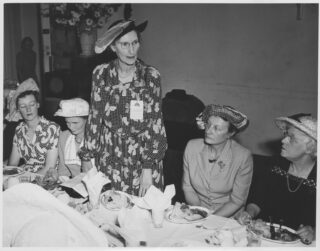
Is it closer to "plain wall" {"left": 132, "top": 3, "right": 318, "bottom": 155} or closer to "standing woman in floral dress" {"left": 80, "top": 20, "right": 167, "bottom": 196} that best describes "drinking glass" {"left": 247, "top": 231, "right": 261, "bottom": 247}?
"standing woman in floral dress" {"left": 80, "top": 20, "right": 167, "bottom": 196}

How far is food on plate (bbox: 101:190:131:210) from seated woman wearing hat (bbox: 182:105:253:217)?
0.60 m

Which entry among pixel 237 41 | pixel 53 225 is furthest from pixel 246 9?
pixel 53 225

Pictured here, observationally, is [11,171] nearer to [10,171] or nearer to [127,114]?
[10,171]

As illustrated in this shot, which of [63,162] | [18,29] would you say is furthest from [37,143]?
[18,29]

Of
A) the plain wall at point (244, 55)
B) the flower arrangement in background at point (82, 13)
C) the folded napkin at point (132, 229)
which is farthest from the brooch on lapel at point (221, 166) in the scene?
the plain wall at point (244, 55)

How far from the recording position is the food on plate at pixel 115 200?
2.12 metres

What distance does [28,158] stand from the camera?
301cm

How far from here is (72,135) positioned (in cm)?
290

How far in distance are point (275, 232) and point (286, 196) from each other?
1.65ft

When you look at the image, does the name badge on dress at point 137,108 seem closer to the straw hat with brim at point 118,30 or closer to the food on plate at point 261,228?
the straw hat with brim at point 118,30

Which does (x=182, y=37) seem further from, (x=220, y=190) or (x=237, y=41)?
(x=220, y=190)

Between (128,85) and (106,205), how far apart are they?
791 mm

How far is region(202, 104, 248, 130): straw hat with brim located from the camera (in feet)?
7.93

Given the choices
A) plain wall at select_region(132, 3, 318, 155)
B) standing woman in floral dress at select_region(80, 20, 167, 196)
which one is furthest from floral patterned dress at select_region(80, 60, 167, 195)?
plain wall at select_region(132, 3, 318, 155)
